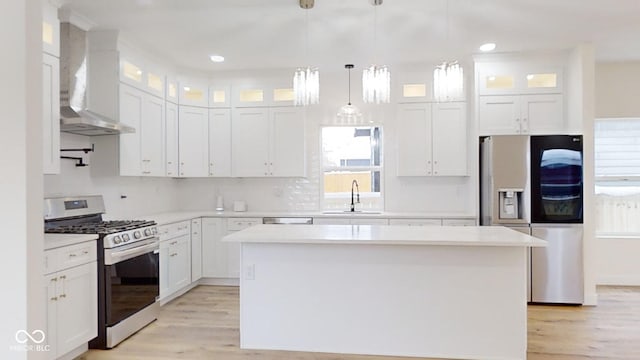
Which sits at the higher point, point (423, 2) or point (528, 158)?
point (423, 2)

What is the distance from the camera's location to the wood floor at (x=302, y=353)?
3217 millimetres

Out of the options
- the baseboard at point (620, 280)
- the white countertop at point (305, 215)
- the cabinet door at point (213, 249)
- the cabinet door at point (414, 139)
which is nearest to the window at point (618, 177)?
the baseboard at point (620, 280)

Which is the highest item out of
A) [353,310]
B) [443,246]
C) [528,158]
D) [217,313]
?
[528,158]

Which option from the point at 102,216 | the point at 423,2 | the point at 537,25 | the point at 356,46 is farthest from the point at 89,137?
the point at 537,25

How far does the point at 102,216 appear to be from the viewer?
14.1ft

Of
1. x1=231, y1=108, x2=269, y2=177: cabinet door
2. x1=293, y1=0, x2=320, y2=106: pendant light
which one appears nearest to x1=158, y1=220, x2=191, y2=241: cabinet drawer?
x1=231, y1=108, x2=269, y2=177: cabinet door

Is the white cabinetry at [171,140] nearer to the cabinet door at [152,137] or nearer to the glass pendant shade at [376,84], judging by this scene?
the cabinet door at [152,137]

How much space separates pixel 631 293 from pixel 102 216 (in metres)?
5.87

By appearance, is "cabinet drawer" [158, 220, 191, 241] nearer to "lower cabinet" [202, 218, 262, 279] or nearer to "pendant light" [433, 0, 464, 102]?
"lower cabinet" [202, 218, 262, 279]

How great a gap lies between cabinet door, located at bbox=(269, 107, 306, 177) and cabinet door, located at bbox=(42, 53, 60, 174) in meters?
2.60

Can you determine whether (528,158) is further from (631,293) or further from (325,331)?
(325,331)

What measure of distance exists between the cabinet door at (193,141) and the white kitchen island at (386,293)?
248 cm
